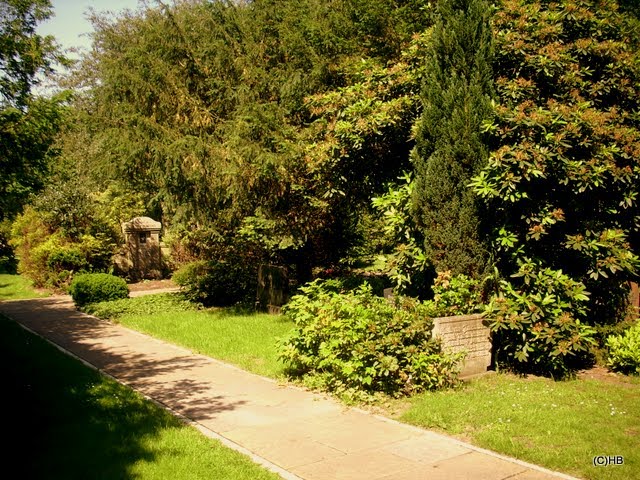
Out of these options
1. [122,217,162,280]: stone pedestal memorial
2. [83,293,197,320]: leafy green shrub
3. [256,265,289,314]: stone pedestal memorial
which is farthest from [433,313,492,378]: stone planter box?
[122,217,162,280]: stone pedestal memorial

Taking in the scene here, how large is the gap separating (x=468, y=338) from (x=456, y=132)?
3199 millimetres

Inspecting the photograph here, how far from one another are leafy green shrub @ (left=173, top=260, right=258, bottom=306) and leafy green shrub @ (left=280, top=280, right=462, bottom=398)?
8948mm

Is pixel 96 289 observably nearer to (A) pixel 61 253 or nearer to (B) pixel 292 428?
(A) pixel 61 253

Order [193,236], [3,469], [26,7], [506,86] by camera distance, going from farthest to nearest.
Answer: [193,236], [26,7], [506,86], [3,469]

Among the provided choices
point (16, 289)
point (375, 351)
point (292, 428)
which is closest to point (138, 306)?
point (16, 289)

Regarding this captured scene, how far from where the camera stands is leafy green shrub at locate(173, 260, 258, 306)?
1692cm

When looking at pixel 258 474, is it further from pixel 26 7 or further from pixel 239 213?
pixel 239 213

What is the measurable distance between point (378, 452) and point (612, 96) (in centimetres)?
744

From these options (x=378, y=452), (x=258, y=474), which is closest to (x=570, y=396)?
(x=378, y=452)

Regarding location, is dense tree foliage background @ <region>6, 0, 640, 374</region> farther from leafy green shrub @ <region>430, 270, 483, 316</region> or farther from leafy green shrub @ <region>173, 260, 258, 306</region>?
leafy green shrub @ <region>173, 260, 258, 306</region>

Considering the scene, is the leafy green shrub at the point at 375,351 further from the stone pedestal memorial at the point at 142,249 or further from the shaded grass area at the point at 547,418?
the stone pedestal memorial at the point at 142,249

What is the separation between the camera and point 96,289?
16828 millimetres

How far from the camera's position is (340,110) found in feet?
36.1

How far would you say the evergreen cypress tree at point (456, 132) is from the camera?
28.0ft
